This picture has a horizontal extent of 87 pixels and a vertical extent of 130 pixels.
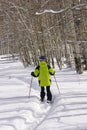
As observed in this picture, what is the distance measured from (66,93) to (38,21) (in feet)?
51.2

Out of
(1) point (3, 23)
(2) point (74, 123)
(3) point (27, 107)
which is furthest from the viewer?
(1) point (3, 23)

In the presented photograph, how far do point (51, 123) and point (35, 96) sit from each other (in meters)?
4.96

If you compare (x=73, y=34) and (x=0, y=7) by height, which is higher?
(x=0, y=7)

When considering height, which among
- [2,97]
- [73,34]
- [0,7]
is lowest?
[2,97]

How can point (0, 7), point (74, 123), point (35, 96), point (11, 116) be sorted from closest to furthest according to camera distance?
point (74, 123) → point (11, 116) → point (35, 96) → point (0, 7)

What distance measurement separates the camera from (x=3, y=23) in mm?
36531

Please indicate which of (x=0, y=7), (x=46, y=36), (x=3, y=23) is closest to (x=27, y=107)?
(x=46, y=36)

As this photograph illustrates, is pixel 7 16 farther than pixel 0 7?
Yes

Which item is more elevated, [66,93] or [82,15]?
[82,15]

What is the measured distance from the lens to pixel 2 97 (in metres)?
13.9

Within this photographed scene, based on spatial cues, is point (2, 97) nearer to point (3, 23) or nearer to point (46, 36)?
point (46, 36)

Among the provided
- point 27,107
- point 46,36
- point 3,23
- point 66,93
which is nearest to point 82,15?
point 46,36

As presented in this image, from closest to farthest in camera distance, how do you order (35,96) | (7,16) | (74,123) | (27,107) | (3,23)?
(74,123), (27,107), (35,96), (7,16), (3,23)

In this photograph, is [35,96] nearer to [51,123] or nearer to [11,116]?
[11,116]
